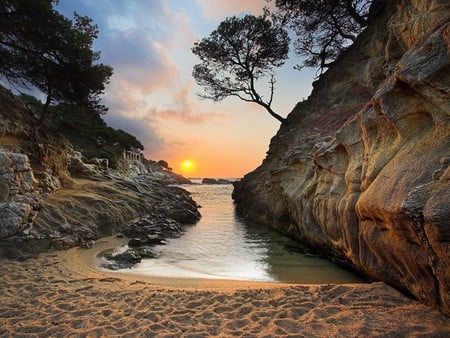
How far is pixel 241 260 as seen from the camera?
962cm

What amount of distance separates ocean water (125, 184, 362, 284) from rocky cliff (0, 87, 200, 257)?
2.99 meters

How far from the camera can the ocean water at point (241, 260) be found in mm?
7762

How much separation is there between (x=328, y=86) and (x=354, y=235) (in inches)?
543

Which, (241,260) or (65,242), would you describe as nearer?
(65,242)

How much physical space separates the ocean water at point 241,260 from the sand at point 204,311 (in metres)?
1.71

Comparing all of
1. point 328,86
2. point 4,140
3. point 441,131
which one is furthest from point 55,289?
point 328,86

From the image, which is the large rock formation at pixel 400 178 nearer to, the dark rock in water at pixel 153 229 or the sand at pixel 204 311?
the sand at pixel 204 311

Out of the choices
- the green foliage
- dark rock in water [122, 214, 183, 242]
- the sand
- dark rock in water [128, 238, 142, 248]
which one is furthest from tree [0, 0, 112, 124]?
the green foliage

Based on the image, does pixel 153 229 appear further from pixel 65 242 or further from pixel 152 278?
pixel 152 278

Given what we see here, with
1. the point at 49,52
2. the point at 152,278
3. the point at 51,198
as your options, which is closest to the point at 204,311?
the point at 152,278

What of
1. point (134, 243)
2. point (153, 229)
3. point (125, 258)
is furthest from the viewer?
point (153, 229)

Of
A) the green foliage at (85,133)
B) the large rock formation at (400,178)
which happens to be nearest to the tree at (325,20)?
the large rock formation at (400,178)

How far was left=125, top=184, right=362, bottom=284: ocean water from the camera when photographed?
7762mm

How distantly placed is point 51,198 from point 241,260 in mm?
7963
